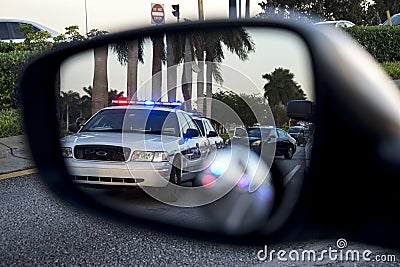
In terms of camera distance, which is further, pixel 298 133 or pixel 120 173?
pixel 120 173

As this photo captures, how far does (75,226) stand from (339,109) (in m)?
3.94

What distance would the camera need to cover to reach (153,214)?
5.33 feet

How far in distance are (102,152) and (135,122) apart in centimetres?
47

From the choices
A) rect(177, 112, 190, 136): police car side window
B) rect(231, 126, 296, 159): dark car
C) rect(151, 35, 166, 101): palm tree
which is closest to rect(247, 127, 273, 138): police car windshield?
rect(231, 126, 296, 159): dark car

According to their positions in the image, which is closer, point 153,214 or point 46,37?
point 153,214

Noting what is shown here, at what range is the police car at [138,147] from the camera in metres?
1.92

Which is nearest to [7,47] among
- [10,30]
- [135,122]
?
[10,30]

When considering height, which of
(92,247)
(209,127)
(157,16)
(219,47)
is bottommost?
(92,247)

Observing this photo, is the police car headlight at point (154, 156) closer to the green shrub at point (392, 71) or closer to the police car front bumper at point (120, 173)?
the police car front bumper at point (120, 173)

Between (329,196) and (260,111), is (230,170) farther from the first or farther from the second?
(329,196)

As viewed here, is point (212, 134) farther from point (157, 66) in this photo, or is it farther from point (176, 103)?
point (157, 66)

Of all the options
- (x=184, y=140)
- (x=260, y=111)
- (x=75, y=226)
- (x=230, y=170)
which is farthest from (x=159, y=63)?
(x=75, y=226)

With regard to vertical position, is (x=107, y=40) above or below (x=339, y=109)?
above

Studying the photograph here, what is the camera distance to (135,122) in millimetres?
2309
